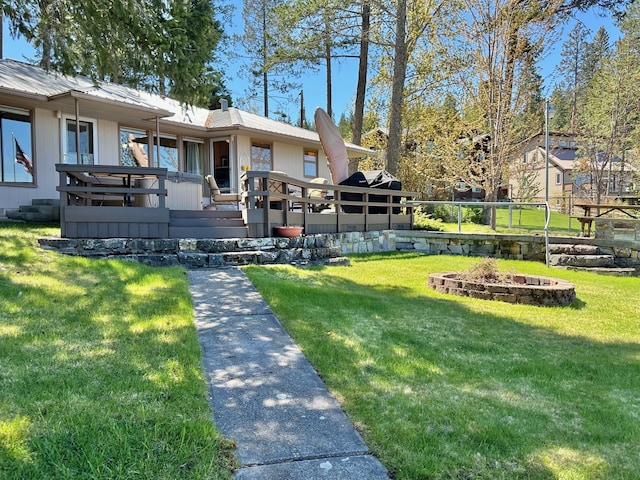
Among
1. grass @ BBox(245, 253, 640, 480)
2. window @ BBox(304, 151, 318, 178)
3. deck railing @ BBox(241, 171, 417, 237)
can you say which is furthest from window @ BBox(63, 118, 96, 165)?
window @ BBox(304, 151, 318, 178)

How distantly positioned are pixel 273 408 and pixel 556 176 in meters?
40.6

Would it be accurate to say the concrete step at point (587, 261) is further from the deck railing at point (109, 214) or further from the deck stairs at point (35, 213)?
the deck stairs at point (35, 213)

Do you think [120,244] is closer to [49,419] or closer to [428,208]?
[49,419]

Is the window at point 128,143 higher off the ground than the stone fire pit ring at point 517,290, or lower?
higher

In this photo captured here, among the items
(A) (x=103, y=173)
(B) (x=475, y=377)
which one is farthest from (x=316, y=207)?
(B) (x=475, y=377)

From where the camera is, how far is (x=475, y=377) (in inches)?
122

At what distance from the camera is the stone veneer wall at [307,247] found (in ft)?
22.7

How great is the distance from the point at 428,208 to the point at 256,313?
11828 millimetres

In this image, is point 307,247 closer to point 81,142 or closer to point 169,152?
point 81,142

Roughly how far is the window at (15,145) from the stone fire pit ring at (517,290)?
9.35 metres

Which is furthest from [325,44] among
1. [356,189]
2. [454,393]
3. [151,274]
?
[454,393]

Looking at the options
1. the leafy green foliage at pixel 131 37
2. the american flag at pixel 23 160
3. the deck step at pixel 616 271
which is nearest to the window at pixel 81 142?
the american flag at pixel 23 160

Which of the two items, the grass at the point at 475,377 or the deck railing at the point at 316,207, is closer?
the grass at the point at 475,377

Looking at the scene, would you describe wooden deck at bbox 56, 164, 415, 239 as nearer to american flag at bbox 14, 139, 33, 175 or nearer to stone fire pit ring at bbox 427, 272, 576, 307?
american flag at bbox 14, 139, 33, 175
